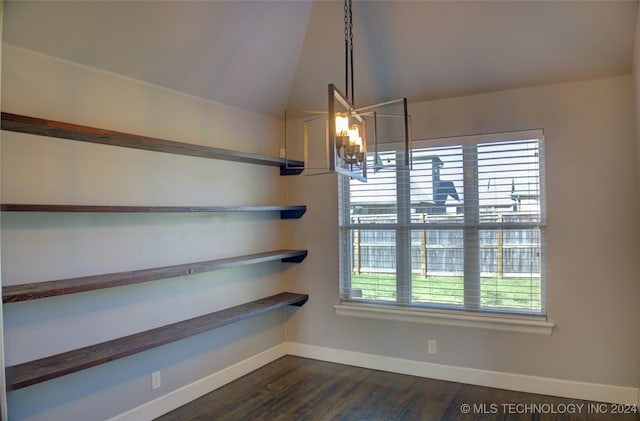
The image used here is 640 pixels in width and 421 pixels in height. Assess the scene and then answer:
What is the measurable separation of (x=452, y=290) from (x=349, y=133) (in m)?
2.05

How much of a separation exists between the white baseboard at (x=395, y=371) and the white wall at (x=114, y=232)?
8 cm

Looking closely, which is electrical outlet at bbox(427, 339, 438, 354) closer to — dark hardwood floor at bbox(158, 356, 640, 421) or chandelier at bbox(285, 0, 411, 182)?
dark hardwood floor at bbox(158, 356, 640, 421)

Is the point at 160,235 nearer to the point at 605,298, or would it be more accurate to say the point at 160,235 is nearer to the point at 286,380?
the point at 286,380

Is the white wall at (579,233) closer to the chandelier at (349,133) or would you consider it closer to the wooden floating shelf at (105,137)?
the chandelier at (349,133)

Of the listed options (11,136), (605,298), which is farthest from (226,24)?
(605,298)

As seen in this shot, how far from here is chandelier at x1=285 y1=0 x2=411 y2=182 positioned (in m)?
2.22

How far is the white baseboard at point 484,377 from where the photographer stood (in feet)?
10.6

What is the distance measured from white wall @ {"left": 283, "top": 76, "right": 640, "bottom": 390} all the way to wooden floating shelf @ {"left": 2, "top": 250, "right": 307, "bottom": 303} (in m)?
1.91

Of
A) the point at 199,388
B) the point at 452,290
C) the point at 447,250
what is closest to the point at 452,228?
the point at 447,250

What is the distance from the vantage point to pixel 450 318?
3711mm

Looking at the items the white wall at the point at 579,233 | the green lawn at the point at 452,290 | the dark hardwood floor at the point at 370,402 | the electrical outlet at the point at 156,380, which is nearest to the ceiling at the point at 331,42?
the white wall at the point at 579,233

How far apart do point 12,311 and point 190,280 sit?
1255 millimetres

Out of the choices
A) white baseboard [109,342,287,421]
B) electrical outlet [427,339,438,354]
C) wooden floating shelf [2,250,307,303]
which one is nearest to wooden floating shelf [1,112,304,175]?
wooden floating shelf [2,250,307,303]

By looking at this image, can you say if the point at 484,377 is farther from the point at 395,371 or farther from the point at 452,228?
the point at 452,228
